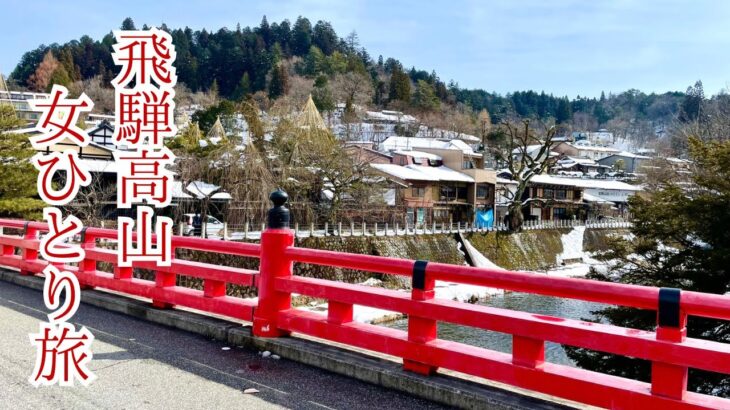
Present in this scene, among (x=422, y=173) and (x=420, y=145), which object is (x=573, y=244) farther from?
(x=420, y=145)

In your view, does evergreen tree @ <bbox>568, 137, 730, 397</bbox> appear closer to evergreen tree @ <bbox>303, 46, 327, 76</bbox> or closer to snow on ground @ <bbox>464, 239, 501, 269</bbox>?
snow on ground @ <bbox>464, 239, 501, 269</bbox>

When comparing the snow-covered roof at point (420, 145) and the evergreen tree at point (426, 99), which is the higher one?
the evergreen tree at point (426, 99)

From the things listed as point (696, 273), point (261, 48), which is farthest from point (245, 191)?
point (261, 48)

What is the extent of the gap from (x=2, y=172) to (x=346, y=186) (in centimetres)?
1644

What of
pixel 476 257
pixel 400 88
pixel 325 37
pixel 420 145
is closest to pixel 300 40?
pixel 325 37

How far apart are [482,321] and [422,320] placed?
0.48 metres

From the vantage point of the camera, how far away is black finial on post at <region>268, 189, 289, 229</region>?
4504 millimetres

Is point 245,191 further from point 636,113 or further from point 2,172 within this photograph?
point 636,113

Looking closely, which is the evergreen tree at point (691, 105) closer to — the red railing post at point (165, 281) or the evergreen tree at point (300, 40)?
the evergreen tree at point (300, 40)

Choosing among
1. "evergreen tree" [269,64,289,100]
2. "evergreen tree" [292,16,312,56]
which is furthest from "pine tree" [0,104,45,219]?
"evergreen tree" [292,16,312,56]

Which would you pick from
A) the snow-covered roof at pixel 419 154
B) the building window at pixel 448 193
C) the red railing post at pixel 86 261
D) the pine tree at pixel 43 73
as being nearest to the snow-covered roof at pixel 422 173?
the building window at pixel 448 193

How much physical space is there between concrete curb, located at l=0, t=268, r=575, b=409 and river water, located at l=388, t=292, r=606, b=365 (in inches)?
396

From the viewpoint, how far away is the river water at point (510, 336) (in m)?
16.6

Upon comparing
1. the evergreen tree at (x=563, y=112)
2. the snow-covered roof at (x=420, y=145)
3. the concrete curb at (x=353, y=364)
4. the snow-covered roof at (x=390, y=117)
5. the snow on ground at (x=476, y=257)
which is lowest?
the snow on ground at (x=476, y=257)
